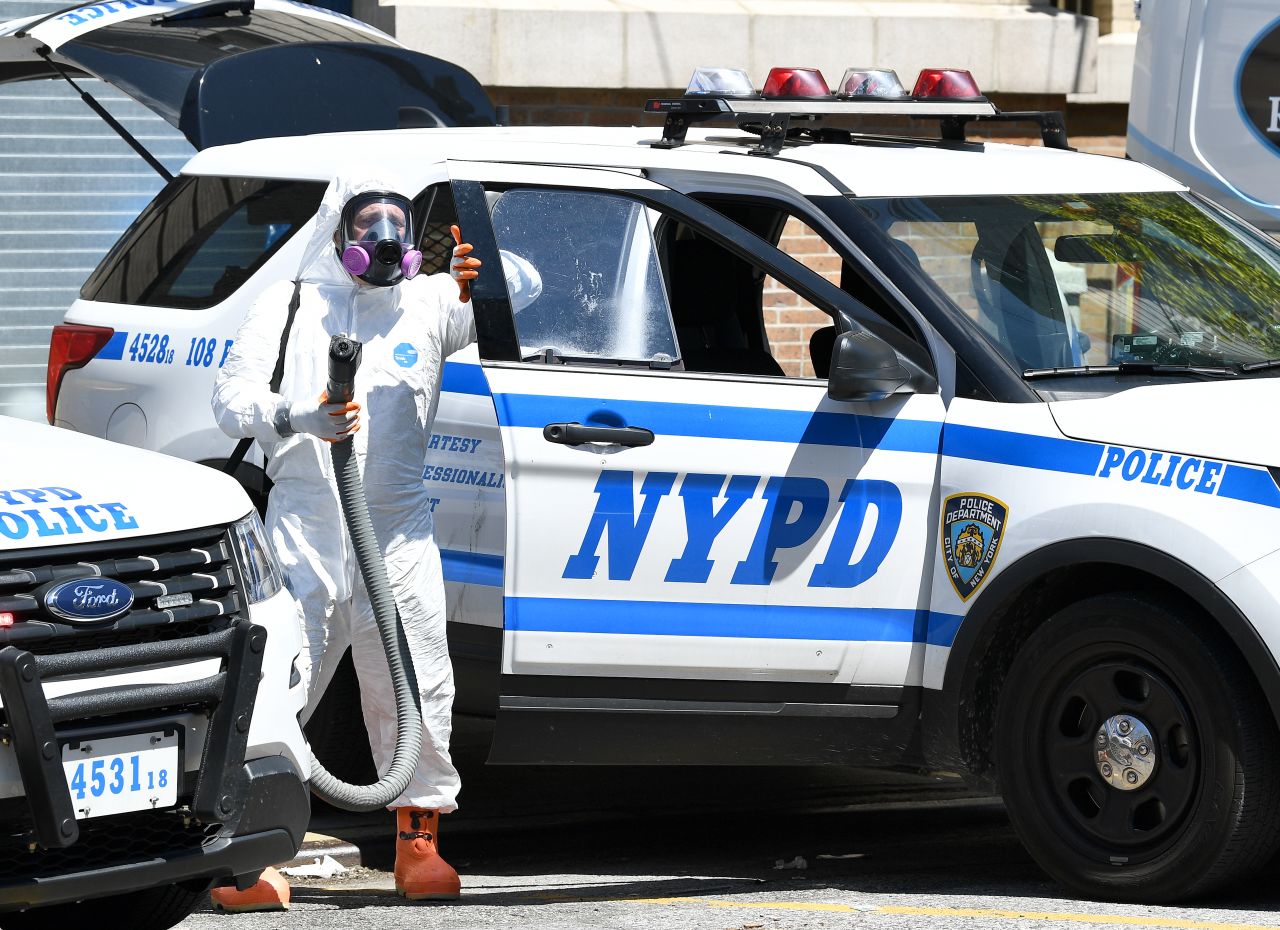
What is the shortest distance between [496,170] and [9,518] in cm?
224

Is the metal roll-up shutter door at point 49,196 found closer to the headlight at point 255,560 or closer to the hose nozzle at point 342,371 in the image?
the hose nozzle at point 342,371

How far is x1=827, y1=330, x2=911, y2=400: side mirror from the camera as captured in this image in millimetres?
5227

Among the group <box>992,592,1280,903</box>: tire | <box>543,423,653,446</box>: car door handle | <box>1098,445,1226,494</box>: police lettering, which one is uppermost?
<box>1098,445,1226,494</box>: police lettering

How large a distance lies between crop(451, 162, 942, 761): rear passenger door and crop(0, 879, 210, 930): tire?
1.11 meters

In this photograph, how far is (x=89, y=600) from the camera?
3.95 metres

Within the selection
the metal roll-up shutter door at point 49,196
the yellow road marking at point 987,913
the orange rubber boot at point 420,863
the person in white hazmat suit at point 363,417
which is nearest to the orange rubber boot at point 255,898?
the person in white hazmat suit at point 363,417

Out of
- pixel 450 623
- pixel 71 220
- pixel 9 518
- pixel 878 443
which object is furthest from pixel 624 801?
pixel 71 220

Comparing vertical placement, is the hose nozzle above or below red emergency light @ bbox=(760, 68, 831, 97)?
below

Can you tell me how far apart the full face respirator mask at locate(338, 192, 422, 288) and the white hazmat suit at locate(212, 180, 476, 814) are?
0.05m

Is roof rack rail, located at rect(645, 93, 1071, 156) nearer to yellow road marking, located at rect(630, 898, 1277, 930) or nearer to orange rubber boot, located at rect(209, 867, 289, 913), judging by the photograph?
yellow road marking, located at rect(630, 898, 1277, 930)

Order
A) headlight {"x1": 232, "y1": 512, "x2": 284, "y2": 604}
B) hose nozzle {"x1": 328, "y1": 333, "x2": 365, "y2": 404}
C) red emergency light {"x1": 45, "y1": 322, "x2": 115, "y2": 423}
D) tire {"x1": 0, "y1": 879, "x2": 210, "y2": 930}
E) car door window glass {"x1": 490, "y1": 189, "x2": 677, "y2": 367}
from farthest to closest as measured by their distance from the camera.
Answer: red emergency light {"x1": 45, "y1": 322, "x2": 115, "y2": 423}
car door window glass {"x1": 490, "y1": 189, "x2": 677, "y2": 367}
hose nozzle {"x1": 328, "y1": 333, "x2": 365, "y2": 404}
tire {"x1": 0, "y1": 879, "x2": 210, "y2": 930}
headlight {"x1": 232, "y1": 512, "x2": 284, "y2": 604}

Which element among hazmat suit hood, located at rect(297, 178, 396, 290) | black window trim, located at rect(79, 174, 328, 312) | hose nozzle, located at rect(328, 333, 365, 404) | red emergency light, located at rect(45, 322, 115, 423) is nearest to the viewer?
hose nozzle, located at rect(328, 333, 365, 404)

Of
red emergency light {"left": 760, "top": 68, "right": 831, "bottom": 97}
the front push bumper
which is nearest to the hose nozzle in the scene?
the front push bumper

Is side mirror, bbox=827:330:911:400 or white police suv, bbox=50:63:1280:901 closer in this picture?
white police suv, bbox=50:63:1280:901
